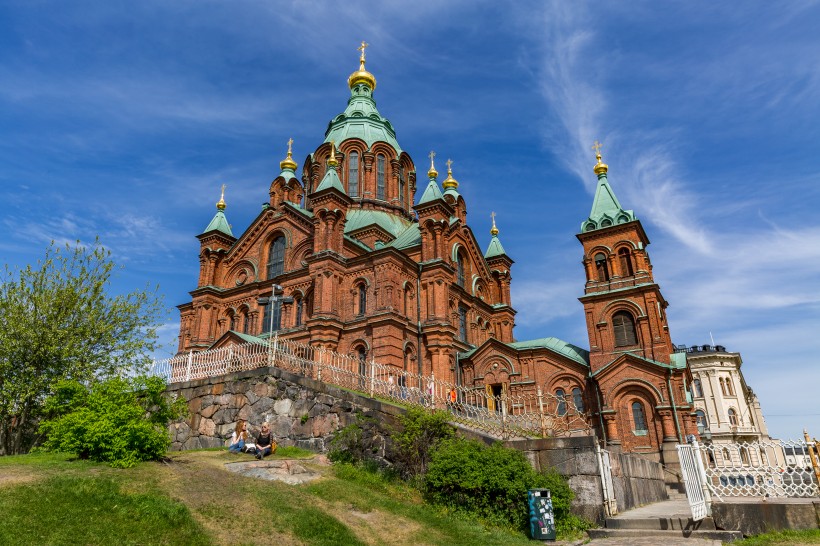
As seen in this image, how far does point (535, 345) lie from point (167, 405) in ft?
74.2

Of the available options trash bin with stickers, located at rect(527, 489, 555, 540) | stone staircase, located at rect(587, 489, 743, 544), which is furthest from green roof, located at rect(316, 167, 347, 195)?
stone staircase, located at rect(587, 489, 743, 544)

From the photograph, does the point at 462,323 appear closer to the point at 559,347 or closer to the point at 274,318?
the point at 559,347

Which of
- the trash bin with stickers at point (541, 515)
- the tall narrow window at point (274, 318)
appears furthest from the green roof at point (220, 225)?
the trash bin with stickers at point (541, 515)

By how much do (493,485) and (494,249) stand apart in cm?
2970

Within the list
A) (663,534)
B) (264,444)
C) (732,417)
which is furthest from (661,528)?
(732,417)

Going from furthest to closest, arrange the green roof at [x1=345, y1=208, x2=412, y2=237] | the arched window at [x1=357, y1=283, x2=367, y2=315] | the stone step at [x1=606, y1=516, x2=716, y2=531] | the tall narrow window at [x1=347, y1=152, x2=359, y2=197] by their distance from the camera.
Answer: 1. the tall narrow window at [x1=347, y1=152, x2=359, y2=197]
2. the green roof at [x1=345, y1=208, x2=412, y2=237]
3. the arched window at [x1=357, y1=283, x2=367, y2=315]
4. the stone step at [x1=606, y1=516, x2=716, y2=531]

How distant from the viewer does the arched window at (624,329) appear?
98.9 feet

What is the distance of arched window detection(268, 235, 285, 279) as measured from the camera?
32.3 metres

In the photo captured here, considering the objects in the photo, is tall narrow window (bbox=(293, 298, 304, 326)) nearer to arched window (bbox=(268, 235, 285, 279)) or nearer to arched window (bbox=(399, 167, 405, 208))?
arched window (bbox=(268, 235, 285, 279))

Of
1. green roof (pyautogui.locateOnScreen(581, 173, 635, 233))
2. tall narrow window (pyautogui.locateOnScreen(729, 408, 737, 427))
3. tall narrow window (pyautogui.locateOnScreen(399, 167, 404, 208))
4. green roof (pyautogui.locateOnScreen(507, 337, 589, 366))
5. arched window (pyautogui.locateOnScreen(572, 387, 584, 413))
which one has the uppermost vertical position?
tall narrow window (pyautogui.locateOnScreen(399, 167, 404, 208))

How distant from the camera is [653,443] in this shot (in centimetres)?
2669

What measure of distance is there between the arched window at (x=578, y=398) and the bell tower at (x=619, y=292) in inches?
56.9

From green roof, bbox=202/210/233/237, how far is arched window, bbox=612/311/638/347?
23952mm

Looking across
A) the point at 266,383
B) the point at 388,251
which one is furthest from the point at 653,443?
the point at 266,383
